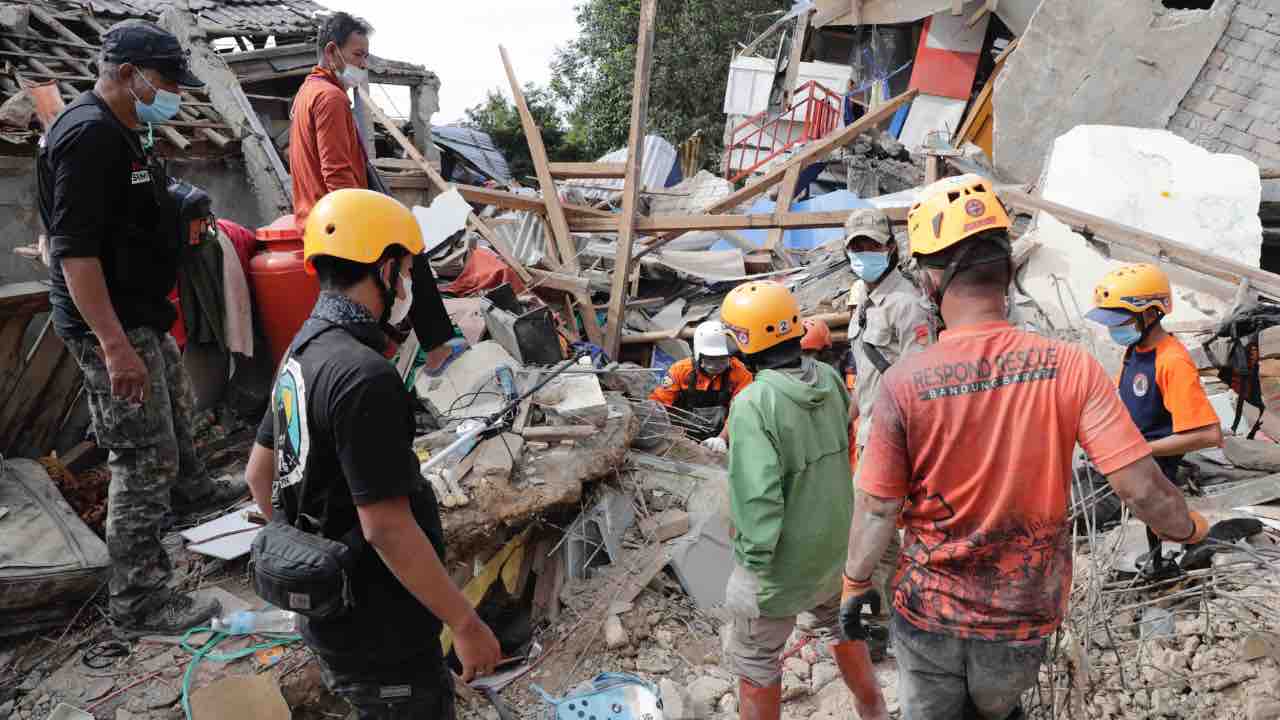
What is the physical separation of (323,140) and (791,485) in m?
2.96

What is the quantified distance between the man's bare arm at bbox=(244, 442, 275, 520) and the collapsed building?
4.37 feet

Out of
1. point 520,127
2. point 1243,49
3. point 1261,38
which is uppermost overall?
point 1261,38

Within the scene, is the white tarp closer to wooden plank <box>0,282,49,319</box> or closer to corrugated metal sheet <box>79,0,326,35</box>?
wooden plank <box>0,282,49,319</box>

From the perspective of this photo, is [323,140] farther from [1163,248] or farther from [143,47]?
[1163,248]

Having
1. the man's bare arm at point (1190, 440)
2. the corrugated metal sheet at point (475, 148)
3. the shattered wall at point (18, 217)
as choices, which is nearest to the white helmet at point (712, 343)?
the man's bare arm at point (1190, 440)

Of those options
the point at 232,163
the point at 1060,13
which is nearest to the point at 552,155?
the point at 1060,13

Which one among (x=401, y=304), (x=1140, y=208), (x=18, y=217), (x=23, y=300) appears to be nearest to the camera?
(x=401, y=304)

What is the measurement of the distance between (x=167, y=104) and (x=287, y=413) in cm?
190

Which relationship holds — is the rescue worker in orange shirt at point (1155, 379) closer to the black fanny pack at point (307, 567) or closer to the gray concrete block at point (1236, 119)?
the black fanny pack at point (307, 567)

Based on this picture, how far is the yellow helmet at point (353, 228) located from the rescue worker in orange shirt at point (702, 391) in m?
3.63

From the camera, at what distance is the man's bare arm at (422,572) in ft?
5.80

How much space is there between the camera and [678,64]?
20812mm

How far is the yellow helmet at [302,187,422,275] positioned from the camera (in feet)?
6.27

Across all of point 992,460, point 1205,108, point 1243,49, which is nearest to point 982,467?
point 992,460
